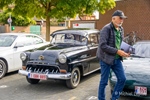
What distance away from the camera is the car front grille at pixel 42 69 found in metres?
5.29

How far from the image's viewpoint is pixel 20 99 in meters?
4.79

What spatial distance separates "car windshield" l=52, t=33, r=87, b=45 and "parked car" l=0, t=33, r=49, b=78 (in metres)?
1.35

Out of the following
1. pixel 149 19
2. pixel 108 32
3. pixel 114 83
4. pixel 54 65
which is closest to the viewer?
pixel 108 32

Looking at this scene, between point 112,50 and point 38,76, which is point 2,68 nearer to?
point 38,76

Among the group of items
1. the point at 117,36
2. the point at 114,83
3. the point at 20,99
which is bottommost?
the point at 20,99

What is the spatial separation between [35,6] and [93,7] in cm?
299

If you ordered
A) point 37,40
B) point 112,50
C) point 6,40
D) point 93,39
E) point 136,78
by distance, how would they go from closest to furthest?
1. point 112,50
2. point 136,78
3. point 93,39
4. point 6,40
5. point 37,40

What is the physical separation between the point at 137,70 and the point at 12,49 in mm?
4245

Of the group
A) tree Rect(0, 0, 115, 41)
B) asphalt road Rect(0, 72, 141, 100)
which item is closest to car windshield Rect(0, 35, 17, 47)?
asphalt road Rect(0, 72, 141, 100)

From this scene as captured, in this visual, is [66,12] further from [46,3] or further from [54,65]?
[54,65]

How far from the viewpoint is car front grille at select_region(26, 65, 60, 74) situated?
529 centimetres

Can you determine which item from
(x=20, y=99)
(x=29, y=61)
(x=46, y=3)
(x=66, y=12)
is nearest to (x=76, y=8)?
(x=66, y=12)

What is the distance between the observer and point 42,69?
5.41 meters

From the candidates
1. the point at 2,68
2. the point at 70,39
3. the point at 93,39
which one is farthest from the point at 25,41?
the point at 93,39
